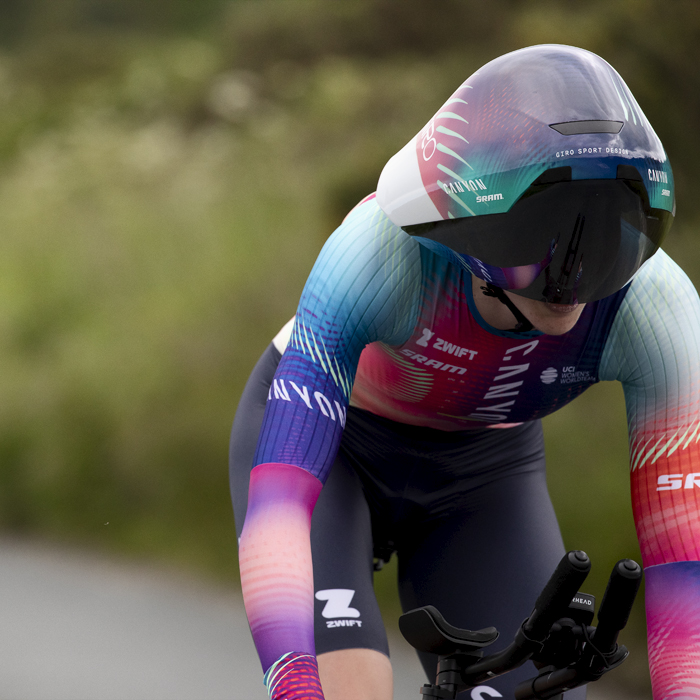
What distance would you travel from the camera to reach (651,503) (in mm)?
1268

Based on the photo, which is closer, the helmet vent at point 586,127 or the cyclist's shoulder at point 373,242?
the helmet vent at point 586,127

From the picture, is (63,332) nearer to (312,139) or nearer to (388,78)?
(312,139)

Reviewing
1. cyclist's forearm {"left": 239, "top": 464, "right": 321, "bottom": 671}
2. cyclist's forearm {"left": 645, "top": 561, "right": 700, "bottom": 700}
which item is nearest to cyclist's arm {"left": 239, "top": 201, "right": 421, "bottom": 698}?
cyclist's forearm {"left": 239, "top": 464, "right": 321, "bottom": 671}

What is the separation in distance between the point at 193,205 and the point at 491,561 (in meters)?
3.54

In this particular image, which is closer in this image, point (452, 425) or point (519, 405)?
point (519, 405)

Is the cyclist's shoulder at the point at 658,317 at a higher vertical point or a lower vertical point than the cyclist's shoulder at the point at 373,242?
lower

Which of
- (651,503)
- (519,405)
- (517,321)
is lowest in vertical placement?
(651,503)

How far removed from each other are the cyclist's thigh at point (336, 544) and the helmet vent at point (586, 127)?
0.74 meters

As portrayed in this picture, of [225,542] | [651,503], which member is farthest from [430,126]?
[225,542]

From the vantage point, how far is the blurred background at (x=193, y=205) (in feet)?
13.3

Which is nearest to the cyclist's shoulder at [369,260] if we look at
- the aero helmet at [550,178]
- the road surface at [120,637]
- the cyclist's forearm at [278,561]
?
the aero helmet at [550,178]

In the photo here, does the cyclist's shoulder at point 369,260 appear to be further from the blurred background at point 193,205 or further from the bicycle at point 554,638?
the blurred background at point 193,205

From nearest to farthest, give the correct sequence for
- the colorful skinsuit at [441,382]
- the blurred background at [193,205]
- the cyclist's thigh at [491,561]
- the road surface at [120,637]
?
the colorful skinsuit at [441,382] < the cyclist's thigh at [491,561] < the road surface at [120,637] < the blurred background at [193,205]

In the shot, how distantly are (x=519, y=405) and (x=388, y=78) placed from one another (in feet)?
11.7
